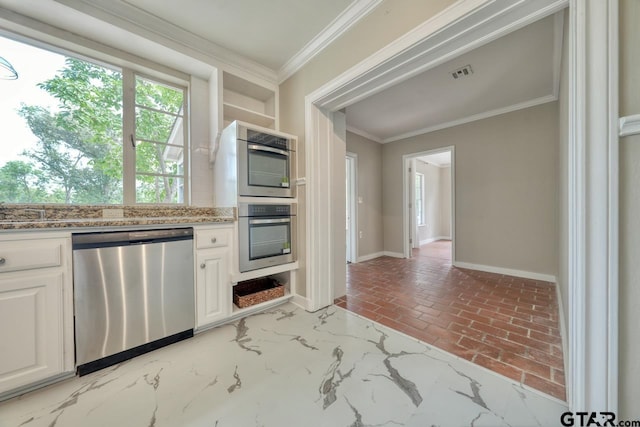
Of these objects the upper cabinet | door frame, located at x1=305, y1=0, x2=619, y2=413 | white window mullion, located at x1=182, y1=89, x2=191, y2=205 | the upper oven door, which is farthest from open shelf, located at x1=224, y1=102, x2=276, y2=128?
door frame, located at x1=305, y1=0, x2=619, y2=413

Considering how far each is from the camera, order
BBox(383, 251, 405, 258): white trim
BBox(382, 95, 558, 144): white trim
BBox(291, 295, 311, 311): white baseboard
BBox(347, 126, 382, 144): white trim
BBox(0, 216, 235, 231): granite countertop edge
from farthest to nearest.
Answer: BBox(383, 251, 405, 258): white trim
BBox(347, 126, 382, 144): white trim
BBox(382, 95, 558, 144): white trim
BBox(291, 295, 311, 311): white baseboard
BBox(0, 216, 235, 231): granite countertop edge

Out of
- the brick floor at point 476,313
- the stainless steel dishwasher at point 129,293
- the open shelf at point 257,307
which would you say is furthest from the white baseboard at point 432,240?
the stainless steel dishwasher at point 129,293

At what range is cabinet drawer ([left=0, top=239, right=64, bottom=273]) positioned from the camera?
1.20m

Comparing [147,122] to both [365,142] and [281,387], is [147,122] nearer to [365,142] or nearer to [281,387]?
[281,387]

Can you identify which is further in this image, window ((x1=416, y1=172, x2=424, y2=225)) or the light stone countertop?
window ((x1=416, y1=172, x2=424, y2=225))

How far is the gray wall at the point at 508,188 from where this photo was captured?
125 inches

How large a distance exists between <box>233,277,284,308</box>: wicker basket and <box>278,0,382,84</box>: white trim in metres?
2.29

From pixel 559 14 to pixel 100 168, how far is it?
3.81m

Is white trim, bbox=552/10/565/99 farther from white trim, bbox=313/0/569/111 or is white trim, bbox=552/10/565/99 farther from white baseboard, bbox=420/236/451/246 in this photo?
white baseboard, bbox=420/236/451/246

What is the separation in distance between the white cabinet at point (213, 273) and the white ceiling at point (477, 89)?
2634 millimetres

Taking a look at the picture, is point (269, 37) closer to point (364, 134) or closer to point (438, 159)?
point (364, 134)

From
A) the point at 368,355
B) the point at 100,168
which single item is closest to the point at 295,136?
the point at 100,168
